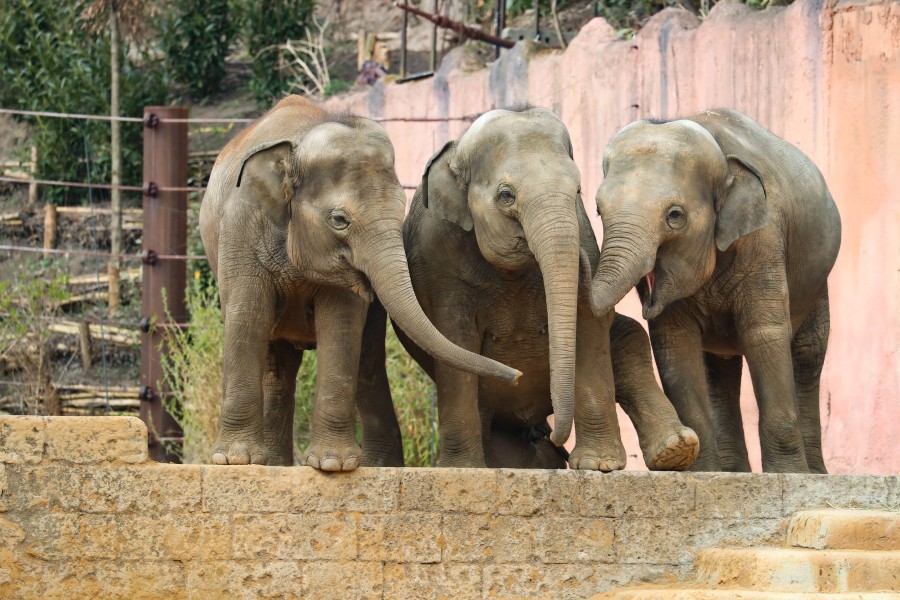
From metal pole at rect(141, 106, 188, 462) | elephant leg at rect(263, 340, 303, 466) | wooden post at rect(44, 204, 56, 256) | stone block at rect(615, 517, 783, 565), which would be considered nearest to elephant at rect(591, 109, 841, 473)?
stone block at rect(615, 517, 783, 565)

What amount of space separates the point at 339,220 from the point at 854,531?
274cm

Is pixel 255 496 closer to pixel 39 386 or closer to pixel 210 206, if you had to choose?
pixel 210 206

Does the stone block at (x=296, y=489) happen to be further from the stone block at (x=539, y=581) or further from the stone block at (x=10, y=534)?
the stone block at (x=10, y=534)

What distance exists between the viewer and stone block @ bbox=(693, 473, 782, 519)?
829 cm

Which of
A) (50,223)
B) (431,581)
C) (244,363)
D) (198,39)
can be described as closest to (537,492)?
(431,581)

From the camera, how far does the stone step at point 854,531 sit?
7.83 metres

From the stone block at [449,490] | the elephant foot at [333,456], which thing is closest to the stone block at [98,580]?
the elephant foot at [333,456]

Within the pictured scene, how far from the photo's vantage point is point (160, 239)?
13875 millimetres

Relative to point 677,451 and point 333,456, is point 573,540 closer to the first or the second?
point 677,451

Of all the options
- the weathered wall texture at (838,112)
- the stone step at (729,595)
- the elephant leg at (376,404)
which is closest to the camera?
the stone step at (729,595)

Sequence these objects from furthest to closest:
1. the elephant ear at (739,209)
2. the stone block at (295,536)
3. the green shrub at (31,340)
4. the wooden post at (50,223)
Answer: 1. the wooden post at (50,223)
2. the green shrub at (31,340)
3. the elephant ear at (739,209)
4. the stone block at (295,536)

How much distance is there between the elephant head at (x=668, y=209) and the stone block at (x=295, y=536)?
1.58 meters

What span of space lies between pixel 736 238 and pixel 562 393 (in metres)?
1.56

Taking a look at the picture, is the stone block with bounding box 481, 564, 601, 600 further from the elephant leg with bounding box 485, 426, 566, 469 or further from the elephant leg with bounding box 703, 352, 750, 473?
the elephant leg with bounding box 703, 352, 750, 473
